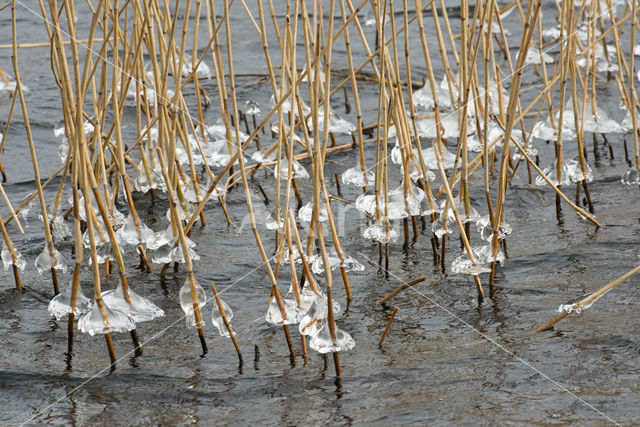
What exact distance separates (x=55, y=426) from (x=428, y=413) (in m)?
0.69

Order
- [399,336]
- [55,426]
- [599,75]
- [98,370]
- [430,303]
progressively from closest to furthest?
1. [55,426]
2. [98,370]
3. [399,336]
4. [430,303]
5. [599,75]

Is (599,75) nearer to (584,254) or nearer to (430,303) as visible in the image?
(584,254)

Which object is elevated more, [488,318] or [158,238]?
[158,238]

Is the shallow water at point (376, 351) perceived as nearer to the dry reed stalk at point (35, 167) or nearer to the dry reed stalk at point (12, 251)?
the dry reed stalk at point (12, 251)

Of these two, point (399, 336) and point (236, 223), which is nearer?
point (399, 336)

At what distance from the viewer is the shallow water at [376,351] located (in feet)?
4.84

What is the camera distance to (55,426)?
1.44m

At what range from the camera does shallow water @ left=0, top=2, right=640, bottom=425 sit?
1.48 metres

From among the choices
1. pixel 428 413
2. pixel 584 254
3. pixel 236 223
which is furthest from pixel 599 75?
pixel 428 413

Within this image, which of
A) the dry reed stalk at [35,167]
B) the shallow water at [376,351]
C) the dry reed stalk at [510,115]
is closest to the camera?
the shallow water at [376,351]

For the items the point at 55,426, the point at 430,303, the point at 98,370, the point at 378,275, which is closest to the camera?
the point at 55,426

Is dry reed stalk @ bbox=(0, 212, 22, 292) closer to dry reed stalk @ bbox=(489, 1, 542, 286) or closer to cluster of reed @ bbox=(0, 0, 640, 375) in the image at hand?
cluster of reed @ bbox=(0, 0, 640, 375)

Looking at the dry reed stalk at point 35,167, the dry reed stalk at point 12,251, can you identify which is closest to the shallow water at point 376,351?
the dry reed stalk at point 12,251

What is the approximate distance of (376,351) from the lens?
67.1 inches
